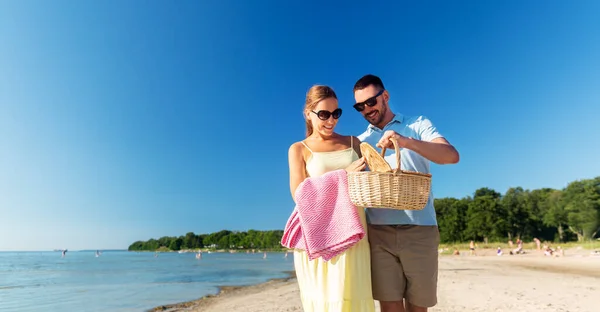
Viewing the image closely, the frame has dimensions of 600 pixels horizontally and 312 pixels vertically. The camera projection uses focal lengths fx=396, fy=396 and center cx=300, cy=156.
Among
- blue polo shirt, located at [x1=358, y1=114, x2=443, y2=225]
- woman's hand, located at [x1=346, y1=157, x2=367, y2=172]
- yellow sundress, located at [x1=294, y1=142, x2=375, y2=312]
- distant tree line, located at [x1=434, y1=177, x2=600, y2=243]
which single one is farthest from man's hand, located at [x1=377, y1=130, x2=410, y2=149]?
distant tree line, located at [x1=434, y1=177, x2=600, y2=243]

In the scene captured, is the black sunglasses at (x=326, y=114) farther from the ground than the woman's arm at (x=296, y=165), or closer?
farther from the ground

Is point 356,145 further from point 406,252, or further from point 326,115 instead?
point 406,252

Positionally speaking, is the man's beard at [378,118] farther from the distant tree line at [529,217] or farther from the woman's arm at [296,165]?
the distant tree line at [529,217]

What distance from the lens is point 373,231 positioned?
2.67 meters

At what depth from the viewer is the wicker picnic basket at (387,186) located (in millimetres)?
2254

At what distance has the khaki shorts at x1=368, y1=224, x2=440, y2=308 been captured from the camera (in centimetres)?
260

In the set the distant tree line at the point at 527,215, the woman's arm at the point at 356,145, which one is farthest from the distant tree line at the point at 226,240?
the woman's arm at the point at 356,145

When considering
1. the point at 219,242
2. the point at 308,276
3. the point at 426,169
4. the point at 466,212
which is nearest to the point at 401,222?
the point at 426,169

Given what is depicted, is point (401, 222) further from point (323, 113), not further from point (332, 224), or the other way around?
point (323, 113)

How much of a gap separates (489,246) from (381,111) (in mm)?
52356

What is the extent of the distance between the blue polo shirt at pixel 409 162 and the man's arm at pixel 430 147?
0.14m

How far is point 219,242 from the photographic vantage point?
134 metres

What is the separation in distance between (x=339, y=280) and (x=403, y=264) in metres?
0.46

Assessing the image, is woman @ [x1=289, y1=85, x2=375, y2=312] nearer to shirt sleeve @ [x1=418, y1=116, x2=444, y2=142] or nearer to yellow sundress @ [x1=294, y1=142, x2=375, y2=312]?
yellow sundress @ [x1=294, y1=142, x2=375, y2=312]
